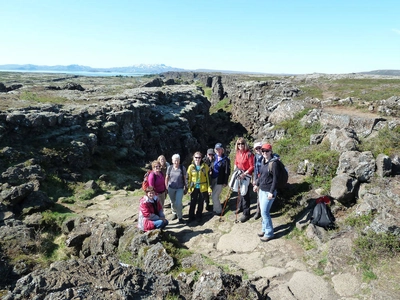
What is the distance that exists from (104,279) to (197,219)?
18.4 feet

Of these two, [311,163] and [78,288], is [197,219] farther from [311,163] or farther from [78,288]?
[78,288]

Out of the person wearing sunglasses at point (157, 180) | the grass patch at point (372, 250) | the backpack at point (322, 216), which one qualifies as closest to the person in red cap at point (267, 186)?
the backpack at point (322, 216)

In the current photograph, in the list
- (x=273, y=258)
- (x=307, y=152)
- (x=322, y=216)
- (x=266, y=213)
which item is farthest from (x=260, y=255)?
(x=307, y=152)

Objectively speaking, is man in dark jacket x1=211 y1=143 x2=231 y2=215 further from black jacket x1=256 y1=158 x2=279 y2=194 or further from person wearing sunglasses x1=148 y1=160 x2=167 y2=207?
black jacket x1=256 y1=158 x2=279 y2=194

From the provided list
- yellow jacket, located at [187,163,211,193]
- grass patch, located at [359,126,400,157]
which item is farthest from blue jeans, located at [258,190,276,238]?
grass patch, located at [359,126,400,157]

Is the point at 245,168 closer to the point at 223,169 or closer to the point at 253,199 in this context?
the point at 223,169

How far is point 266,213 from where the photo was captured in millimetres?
9086

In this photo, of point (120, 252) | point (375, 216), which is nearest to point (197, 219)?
point (120, 252)

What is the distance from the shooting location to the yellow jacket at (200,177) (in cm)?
1074


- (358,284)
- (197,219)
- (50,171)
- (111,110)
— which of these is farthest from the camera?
(111,110)

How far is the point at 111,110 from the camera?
96.4 feet

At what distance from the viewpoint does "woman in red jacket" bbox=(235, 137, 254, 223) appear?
1064 cm

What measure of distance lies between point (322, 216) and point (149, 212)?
5.60m

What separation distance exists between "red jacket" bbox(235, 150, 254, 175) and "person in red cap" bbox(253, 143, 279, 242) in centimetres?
127
